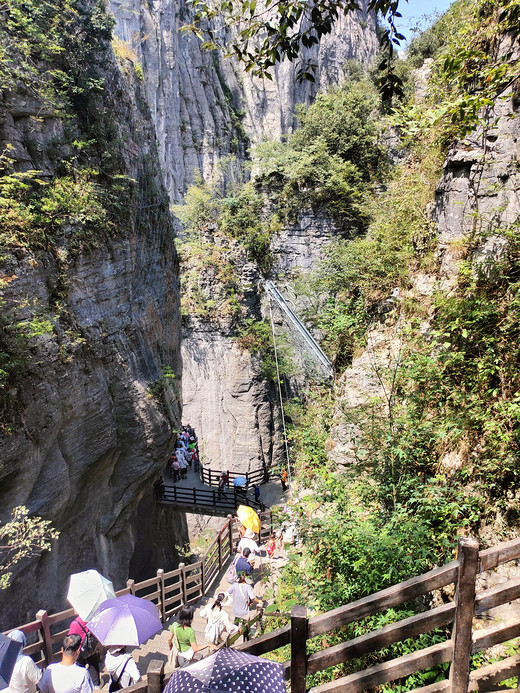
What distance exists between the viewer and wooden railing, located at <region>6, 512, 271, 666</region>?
5.76 metres

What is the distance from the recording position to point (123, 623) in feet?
15.5

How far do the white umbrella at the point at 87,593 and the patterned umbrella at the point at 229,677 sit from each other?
13.2 feet

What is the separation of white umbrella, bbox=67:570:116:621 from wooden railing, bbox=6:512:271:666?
737 mm

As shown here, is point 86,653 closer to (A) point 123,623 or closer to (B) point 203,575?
(A) point 123,623

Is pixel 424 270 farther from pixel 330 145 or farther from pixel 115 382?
pixel 330 145

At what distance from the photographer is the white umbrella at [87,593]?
211 inches

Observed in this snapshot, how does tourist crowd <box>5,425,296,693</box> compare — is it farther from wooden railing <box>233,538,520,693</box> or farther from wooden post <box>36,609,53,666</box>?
wooden railing <box>233,538,520,693</box>

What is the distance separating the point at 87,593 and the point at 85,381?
3.87 meters

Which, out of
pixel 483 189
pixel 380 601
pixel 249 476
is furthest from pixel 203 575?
pixel 249 476

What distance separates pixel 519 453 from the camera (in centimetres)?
348

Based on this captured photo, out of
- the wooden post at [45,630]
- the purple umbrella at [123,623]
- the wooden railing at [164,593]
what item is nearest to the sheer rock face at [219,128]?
the wooden railing at [164,593]

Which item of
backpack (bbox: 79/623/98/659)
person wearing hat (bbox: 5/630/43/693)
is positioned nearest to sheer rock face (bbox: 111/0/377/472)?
backpack (bbox: 79/623/98/659)

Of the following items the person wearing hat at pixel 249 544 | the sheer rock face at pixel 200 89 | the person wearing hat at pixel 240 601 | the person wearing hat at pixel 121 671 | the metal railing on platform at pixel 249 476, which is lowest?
the metal railing on platform at pixel 249 476

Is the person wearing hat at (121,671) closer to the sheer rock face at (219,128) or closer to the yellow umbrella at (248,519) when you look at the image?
the yellow umbrella at (248,519)
